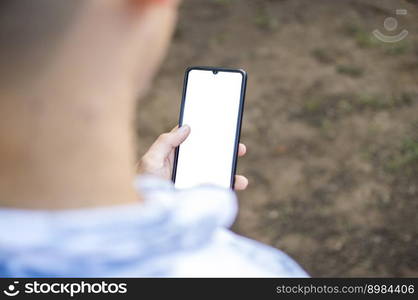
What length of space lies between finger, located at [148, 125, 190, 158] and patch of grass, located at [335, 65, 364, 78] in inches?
99.5

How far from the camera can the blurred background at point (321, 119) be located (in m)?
2.82

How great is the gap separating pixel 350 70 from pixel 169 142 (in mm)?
2626

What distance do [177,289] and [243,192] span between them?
2.41 metres

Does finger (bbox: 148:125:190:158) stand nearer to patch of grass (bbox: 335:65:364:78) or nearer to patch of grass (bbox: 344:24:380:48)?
patch of grass (bbox: 335:65:364:78)

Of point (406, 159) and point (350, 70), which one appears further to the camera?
point (350, 70)

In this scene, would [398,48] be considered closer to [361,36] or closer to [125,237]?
[361,36]

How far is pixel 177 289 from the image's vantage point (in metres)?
0.73

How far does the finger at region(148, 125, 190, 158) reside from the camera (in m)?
1.55

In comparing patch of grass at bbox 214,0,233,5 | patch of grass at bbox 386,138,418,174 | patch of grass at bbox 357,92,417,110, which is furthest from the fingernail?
→ patch of grass at bbox 214,0,233,5

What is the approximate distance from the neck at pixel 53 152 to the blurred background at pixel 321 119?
7.23ft

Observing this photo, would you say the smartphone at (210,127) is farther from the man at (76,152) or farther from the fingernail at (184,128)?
the man at (76,152)

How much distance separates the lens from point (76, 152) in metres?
0.60

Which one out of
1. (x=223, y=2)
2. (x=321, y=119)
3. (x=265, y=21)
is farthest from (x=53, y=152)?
(x=223, y=2)

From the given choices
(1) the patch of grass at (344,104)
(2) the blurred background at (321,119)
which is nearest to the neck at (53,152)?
(2) the blurred background at (321,119)
